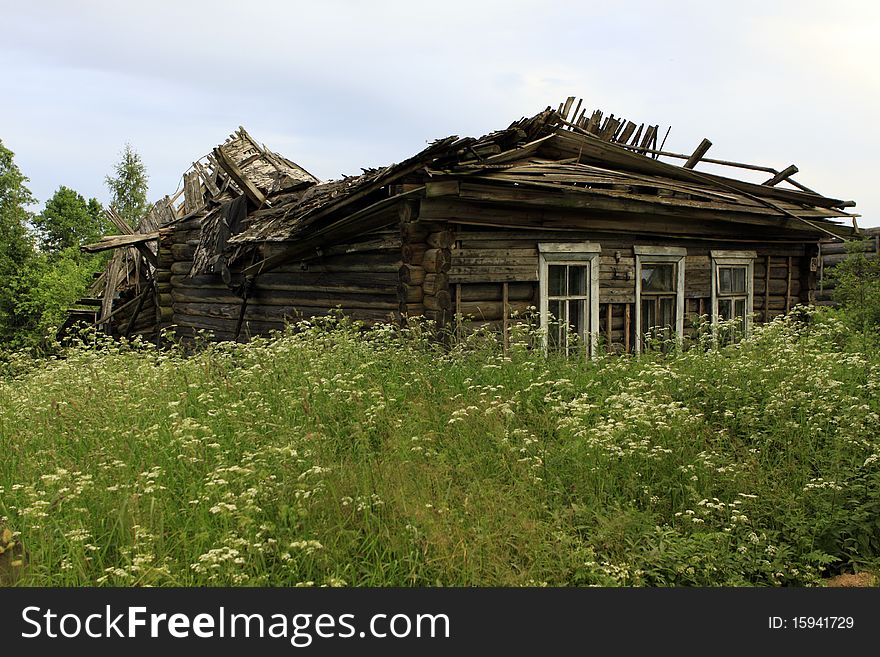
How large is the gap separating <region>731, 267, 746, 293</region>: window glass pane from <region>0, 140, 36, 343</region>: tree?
1015 inches

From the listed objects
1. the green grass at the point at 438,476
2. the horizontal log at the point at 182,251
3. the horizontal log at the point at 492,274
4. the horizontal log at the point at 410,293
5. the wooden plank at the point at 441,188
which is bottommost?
the green grass at the point at 438,476

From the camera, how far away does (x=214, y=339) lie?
50.9 feet

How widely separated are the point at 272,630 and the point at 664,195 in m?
9.65

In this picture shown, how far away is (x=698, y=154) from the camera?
12875 mm

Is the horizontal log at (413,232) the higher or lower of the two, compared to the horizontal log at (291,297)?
higher

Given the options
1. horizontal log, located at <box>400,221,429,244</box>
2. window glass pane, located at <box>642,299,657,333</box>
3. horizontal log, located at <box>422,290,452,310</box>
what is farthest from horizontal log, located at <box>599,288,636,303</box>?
horizontal log, located at <box>400,221,429,244</box>

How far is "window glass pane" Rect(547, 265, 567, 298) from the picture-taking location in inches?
436

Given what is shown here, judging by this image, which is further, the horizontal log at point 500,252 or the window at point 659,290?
the window at point 659,290

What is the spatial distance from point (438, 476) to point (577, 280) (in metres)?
6.70

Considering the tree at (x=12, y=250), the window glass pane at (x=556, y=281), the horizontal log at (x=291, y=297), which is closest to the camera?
the window glass pane at (x=556, y=281)

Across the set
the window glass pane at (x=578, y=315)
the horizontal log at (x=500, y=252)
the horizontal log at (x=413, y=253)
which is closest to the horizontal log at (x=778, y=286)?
the window glass pane at (x=578, y=315)

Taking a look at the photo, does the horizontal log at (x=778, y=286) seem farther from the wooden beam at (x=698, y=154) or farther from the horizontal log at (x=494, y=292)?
the horizontal log at (x=494, y=292)

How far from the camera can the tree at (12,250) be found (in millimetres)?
29562

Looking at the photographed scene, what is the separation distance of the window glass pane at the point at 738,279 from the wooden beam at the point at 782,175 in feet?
5.17
